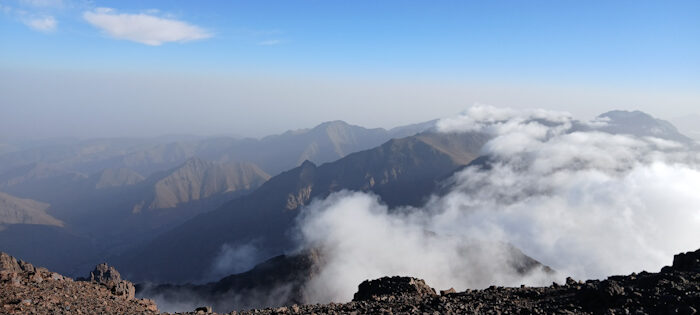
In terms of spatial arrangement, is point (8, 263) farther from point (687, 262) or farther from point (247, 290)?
point (247, 290)

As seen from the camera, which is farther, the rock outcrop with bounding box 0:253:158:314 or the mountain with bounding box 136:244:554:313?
the mountain with bounding box 136:244:554:313

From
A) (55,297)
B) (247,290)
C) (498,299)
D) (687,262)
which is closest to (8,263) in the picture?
(55,297)

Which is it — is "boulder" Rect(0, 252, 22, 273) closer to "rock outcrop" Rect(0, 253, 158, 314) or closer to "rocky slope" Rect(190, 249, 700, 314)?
"rock outcrop" Rect(0, 253, 158, 314)

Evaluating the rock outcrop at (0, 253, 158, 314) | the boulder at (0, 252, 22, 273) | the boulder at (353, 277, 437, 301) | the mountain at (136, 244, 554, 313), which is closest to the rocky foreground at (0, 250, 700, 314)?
the rock outcrop at (0, 253, 158, 314)

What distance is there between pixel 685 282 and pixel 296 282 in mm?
165578

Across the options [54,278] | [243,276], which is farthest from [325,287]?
[54,278]

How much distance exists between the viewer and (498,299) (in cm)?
1819

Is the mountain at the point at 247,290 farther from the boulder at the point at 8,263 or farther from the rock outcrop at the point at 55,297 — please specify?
the rock outcrop at the point at 55,297

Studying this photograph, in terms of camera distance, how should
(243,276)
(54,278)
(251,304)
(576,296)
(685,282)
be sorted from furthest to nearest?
(243,276) < (251,304) < (54,278) < (576,296) < (685,282)

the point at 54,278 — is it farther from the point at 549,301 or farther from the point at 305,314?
the point at 549,301

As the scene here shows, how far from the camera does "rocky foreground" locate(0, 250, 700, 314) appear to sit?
46.0 ft

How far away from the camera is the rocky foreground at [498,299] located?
14.0 meters

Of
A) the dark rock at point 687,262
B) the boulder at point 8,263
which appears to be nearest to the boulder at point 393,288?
the dark rock at point 687,262

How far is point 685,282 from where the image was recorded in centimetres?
Answer: 1518
